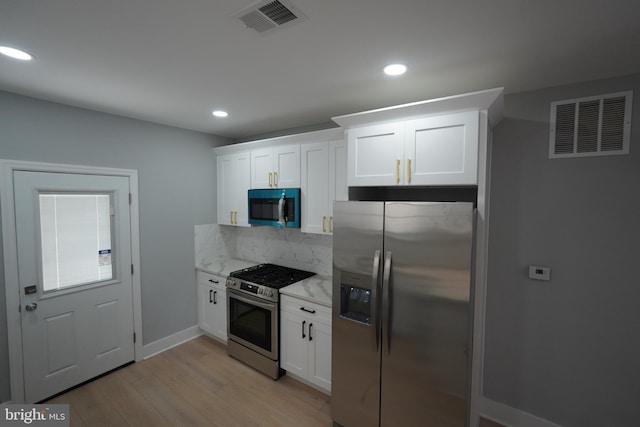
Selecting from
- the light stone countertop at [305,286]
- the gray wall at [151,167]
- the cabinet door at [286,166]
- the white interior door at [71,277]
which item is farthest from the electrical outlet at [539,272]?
the white interior door at [71,277]

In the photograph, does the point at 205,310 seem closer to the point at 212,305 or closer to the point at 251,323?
the point at 212,305

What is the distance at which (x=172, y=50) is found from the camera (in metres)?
1.56

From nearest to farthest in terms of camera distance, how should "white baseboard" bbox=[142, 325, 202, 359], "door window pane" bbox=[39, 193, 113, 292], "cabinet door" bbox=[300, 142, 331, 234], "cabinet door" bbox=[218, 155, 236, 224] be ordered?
"door window pane" bbox=[39, 193, 113, 292] → "cabinet door" bbox=[300, 142, 331, 234] → "white baseboard" bbox=[142, 325, 202, 359] → "cabinet door" bbox=[218, 155, 236, 224]

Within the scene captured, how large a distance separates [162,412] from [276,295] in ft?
4.42

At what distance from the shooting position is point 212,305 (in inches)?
134

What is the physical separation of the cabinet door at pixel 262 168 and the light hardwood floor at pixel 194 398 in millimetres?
2084

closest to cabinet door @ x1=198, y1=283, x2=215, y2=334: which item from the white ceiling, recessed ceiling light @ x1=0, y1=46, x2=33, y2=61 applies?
the white ceiling

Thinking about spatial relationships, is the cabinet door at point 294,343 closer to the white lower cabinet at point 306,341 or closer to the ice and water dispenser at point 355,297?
the white lower cabinet at point 306,341

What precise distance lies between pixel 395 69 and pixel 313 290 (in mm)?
2019

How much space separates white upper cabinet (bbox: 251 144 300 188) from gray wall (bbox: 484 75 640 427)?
1858 mm

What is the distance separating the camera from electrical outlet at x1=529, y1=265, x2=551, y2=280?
205 cm

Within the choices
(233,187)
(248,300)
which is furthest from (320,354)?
(233,187)

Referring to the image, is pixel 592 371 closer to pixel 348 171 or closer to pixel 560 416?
pixel 560 416

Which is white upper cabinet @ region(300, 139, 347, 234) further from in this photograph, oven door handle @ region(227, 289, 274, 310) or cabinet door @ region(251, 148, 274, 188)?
oven door handle @ region(227, 289, 274, 310)
